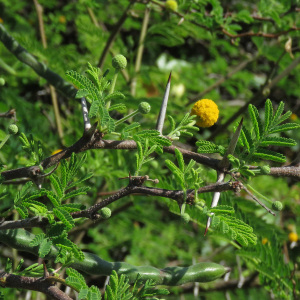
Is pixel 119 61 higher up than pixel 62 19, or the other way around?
pixel 119 61

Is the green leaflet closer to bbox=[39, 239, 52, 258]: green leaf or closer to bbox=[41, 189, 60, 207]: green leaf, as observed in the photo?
bbox=[41, 189, 60, 207]: green leaf

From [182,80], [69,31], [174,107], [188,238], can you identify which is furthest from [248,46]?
[174,107]

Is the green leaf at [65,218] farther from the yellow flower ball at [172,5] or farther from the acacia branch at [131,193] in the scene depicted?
the yellow flower ball at [172,5]

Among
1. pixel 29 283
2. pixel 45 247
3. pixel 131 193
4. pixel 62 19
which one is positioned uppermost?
pixel 131 193

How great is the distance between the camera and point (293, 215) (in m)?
3.93

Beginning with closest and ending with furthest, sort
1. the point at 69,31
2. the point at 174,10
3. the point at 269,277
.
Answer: the point at 269,277 < the point at 174,10 < the point at 69,31

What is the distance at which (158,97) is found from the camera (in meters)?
2.77

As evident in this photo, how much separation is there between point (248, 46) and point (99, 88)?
4.25 m

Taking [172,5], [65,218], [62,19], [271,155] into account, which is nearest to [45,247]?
[65,218]

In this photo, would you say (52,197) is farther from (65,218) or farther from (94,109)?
(94,109)

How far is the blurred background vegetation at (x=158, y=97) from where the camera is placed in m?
2.35

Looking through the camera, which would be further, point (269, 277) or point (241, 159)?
point (269, 277)

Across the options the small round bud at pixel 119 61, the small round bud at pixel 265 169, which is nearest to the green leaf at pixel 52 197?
the small round bud at pixel 119 61

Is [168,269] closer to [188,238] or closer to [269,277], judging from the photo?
[269,277]
